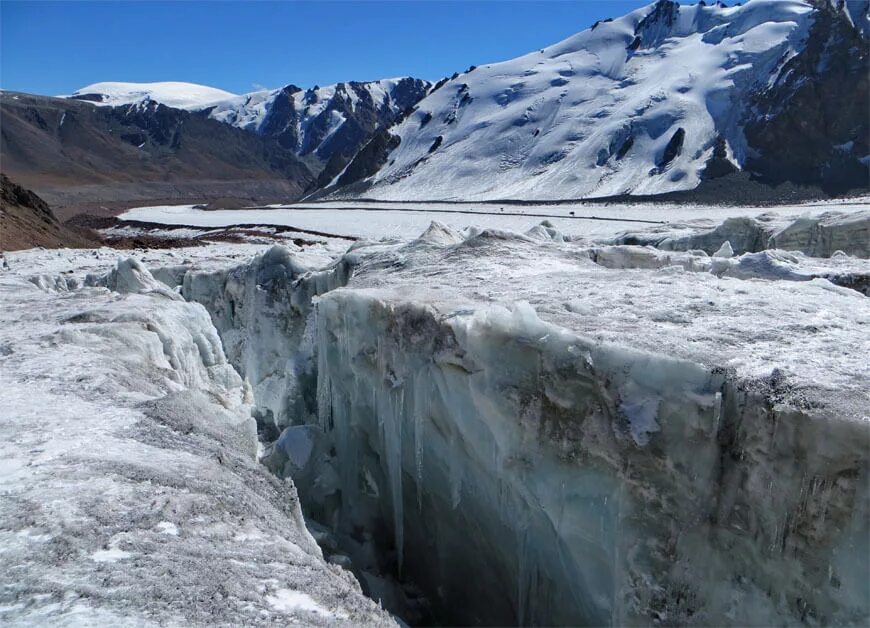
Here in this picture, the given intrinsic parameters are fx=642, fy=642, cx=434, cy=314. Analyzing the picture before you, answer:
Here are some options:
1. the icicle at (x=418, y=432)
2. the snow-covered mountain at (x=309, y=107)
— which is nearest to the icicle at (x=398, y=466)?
the icicle at (x=418, y=432)

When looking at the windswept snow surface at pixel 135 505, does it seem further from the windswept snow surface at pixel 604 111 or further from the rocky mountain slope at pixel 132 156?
the rocky mountain slope at pixel 132 156

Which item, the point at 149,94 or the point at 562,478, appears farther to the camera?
the point at 149,94

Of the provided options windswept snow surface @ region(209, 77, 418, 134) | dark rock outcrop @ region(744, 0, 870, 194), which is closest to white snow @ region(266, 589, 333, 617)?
dark rock outcrop @ region(744, 0, 870, 194)

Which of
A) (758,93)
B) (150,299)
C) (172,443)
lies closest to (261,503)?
(172,443)

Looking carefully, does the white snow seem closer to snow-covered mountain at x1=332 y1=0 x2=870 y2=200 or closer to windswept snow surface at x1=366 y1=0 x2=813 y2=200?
snow-covered mountain at x1=332 y1=0 x2=870 y2=200

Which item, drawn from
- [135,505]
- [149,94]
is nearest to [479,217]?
[135,505]

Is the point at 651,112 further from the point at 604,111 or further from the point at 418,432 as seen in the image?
the point at 418,432

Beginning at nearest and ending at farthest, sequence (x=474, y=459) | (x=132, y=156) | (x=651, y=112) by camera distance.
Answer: (x=474, y=459), (x=651, y=112), (x=132, y=156)
